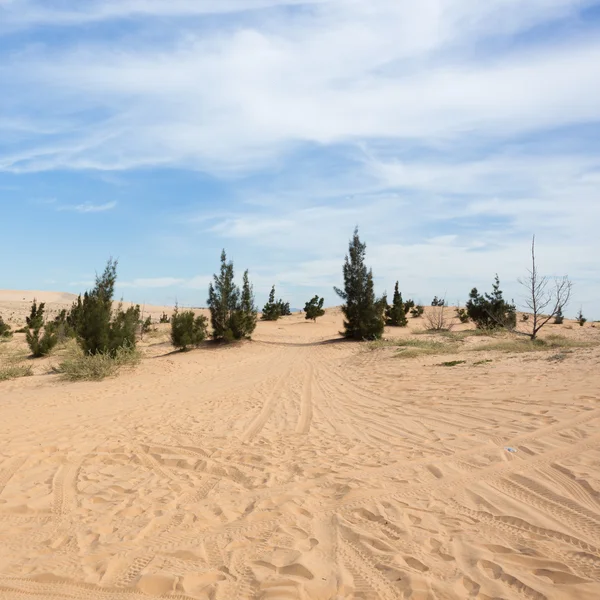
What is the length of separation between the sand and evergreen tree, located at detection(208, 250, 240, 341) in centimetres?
1607

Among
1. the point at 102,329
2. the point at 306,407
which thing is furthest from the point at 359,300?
the point at 306,407

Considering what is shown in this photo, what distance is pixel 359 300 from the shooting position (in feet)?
91.5

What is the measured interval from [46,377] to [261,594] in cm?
1458

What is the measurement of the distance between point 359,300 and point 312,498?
942 inches

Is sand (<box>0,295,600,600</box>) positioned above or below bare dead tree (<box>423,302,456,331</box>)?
below

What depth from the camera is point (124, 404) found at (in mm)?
10062

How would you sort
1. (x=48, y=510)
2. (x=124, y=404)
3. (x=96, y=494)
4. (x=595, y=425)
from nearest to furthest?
(x=48, y=510)
(x=96, y=494)
(x=595, y=425)
(x=124, y=404)

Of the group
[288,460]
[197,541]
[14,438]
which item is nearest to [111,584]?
[197,541]

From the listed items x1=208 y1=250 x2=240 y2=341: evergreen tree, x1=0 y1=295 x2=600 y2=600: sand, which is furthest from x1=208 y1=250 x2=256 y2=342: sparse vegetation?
x1=0 y1=295 x2=600 y2=600: sand

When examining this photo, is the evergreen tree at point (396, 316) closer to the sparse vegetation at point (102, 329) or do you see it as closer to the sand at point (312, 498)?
the sparse vegetation at point (102, 329)

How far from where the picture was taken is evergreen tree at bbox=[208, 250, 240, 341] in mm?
25625

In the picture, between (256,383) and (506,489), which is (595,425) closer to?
(506,489)

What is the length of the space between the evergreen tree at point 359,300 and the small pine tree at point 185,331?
8.86 m

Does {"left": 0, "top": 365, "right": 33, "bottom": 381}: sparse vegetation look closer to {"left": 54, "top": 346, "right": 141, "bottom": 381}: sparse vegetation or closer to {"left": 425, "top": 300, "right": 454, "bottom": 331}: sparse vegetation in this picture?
{"left": 54, "top": 346, "right": 141, "bottom": 381}: sparse vegetation
